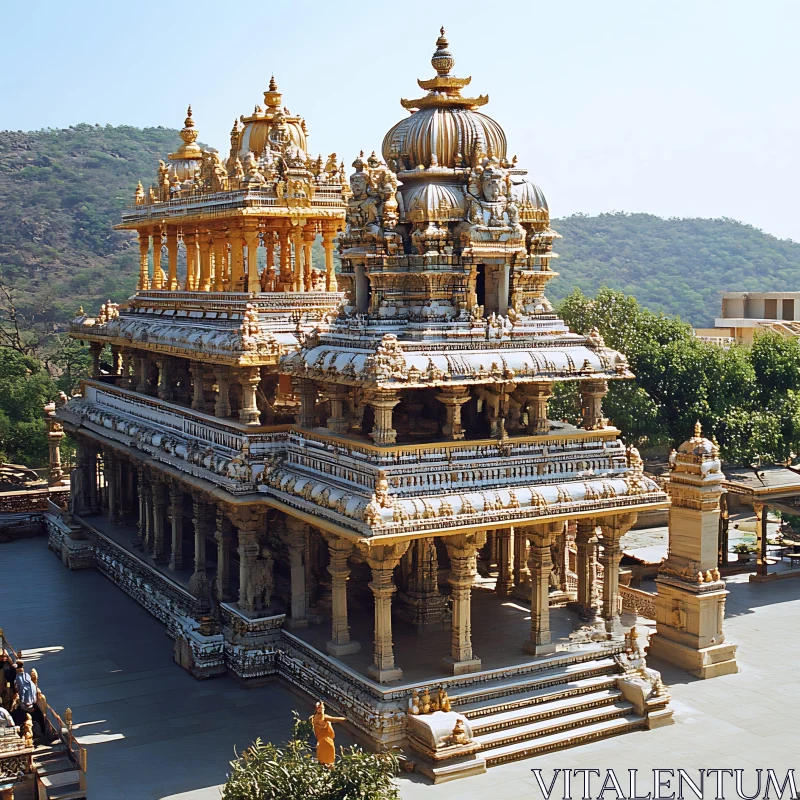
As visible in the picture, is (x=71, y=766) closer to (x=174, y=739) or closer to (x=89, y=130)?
(x=174, y=739)

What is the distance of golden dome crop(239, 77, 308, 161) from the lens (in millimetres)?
23172

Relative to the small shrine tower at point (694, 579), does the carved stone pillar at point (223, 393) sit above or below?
above

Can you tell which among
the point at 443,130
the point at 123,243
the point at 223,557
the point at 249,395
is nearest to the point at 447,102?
the point at 443,130

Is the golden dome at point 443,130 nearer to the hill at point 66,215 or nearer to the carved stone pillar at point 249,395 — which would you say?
the carved stone pillar at point 249,395

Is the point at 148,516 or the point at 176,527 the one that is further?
the point at 148,516

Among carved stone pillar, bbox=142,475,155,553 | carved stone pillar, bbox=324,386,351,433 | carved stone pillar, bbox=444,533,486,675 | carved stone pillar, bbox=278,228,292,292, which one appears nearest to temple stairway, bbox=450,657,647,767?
carved stone pillar, bbox=444,533,486,675

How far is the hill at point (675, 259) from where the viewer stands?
362 feet

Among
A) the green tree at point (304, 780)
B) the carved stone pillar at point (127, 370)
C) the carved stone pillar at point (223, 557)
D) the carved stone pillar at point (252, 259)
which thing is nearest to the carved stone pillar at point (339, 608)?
the carved stone pillar at point (223, 557)

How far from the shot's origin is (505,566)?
19.5m

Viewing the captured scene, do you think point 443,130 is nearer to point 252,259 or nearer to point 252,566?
point 252,259

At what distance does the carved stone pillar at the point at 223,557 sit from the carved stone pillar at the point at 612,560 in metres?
6.19

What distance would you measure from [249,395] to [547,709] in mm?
6964

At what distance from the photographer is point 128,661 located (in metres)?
19.0

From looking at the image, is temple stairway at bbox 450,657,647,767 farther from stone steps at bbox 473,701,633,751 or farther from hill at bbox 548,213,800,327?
hill at bbox 548,213,800,327
